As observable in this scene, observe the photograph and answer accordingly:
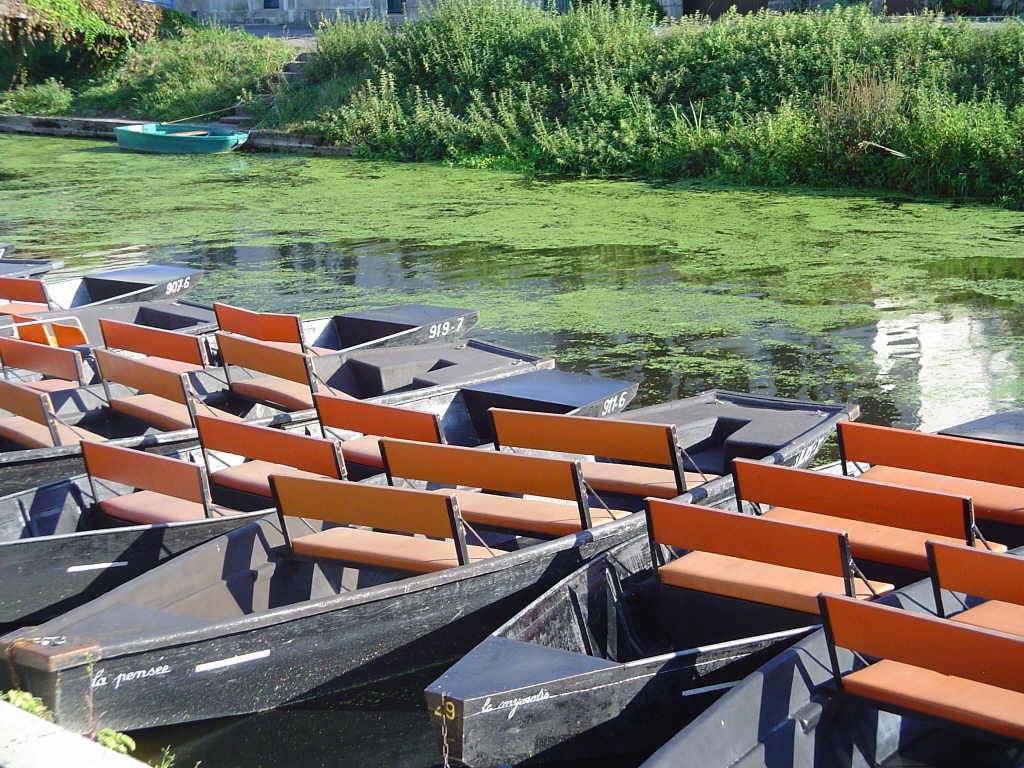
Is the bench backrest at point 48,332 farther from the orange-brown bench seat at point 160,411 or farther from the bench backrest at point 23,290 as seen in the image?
the orange-brown bench seat at point 160,411

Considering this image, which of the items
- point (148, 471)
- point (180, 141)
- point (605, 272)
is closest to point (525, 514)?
point (148, 471)

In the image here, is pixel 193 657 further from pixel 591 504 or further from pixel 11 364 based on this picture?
pixel 11 364

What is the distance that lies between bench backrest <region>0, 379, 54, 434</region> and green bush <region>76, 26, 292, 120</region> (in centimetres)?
2073

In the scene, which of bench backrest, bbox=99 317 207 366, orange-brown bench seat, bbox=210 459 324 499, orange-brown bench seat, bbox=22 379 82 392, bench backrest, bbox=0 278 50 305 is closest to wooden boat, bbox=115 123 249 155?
bench backrest, bbox=0 278 50 305

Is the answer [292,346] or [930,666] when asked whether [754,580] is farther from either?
[292,346]

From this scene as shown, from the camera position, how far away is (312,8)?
32.8 meters

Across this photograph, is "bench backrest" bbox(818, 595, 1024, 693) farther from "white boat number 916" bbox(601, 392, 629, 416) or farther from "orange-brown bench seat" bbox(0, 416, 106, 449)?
"orange-brown bench seat" bbox(0, 416, 106, 449)

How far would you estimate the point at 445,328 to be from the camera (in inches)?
335

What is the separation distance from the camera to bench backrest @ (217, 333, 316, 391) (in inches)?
276

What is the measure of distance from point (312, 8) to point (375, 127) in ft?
42.0

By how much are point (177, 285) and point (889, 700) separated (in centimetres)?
766

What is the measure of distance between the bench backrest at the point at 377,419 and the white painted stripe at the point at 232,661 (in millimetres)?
1586

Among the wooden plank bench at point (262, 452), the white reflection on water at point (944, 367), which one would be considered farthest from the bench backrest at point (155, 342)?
the white reflection on water at point (944, 367)

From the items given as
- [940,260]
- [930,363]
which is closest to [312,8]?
[940,260]
